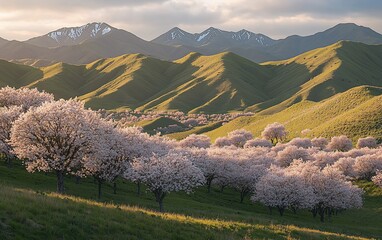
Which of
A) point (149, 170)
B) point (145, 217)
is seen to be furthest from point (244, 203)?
point (145, 217)

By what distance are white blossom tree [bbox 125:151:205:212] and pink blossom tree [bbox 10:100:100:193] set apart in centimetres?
774

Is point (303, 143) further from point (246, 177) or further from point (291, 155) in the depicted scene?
point (246, 177)

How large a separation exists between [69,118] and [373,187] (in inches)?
3256

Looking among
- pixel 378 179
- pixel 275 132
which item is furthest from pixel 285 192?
pixel 275 132

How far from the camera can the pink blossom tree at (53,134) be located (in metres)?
45.7

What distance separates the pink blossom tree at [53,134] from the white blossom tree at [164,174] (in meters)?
7.74

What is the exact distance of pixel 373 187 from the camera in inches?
3740

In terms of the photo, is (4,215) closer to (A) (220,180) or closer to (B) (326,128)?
(A) (220,180)

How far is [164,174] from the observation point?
4878cm

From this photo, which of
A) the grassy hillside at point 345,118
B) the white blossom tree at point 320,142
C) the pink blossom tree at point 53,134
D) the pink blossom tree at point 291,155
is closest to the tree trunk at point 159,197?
the pink blossom tree at point 53,134

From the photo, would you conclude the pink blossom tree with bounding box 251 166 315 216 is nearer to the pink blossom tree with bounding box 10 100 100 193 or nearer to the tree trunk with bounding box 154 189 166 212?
the tree trunk with bounding box 154 189 166 212

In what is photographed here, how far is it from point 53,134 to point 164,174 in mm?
15383

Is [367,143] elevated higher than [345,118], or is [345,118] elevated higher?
[345,118]

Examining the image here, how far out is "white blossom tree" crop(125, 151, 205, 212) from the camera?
4878cm
